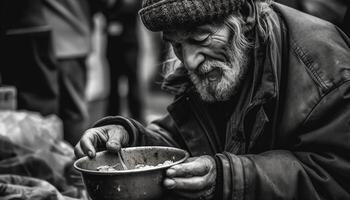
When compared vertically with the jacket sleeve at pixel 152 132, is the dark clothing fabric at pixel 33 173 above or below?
below

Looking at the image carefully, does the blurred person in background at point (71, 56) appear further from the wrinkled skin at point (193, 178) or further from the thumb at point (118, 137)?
the wrinkled skin at point (193, 178)

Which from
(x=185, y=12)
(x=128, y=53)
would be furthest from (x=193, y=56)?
(x=128, y=53)

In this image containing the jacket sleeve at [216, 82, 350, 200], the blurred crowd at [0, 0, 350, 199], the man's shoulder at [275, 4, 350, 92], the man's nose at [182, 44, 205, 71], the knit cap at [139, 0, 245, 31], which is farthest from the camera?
the blurred crowd at [0, 0, 350, 199]

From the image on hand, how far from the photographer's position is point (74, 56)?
18.6 feet

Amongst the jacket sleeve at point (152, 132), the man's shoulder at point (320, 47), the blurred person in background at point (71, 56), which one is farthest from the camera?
the blurred person in background at point (71, 56)

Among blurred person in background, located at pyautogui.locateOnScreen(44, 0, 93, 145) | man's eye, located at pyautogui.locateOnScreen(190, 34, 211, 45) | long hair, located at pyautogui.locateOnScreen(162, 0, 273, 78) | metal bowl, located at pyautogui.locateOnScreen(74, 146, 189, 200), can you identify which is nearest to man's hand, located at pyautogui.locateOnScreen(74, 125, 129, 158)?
metal bowl, located at pyautogui.locateOnScreen(74, 146, 189, 200)

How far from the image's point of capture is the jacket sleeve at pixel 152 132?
3.16m

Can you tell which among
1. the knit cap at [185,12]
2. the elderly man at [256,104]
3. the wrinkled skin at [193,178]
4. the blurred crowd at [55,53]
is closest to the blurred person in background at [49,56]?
the blurred crowd at [55,53]

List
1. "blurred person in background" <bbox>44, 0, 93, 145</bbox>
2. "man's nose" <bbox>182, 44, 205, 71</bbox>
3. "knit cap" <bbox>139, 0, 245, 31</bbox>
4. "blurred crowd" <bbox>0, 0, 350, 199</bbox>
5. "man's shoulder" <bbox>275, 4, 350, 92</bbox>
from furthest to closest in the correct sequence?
1. "blurred person in background" <bbox>44, 0, 93, 145</bbox>
2. "blurred crowd" <bbox>0, 0, 350, 199</bbox>
3. "man's nose" <bbox>182, 44, 205, 71</bbox>
4. "knit cap" <bbox>139, 0, 245, 31</bbox>
5. "man's shoulder" <bbox>275, 4, 350, 92</bbox>

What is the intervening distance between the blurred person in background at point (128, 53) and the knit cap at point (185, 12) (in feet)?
15.7

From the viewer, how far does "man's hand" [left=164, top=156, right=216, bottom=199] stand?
2.47 m

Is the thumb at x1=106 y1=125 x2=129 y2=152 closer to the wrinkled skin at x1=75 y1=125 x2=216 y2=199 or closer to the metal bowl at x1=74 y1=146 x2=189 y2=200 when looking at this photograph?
the metal bowl at x1=74 y1=146 x2=189 y2=200

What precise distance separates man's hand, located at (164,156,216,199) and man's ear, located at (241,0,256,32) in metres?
0.77

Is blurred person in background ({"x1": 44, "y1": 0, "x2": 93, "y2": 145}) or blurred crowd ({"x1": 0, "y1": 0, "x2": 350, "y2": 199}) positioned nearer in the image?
blurred crowd ({"x1": 0, "y1": 0, "x2": 350, "y2": 199})
